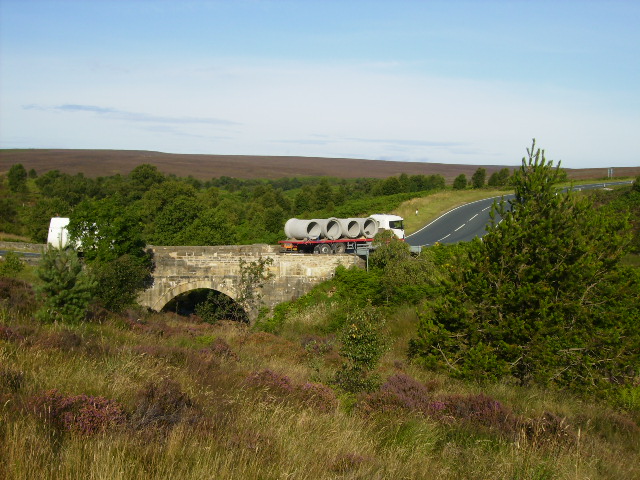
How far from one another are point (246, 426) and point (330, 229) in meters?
20.0

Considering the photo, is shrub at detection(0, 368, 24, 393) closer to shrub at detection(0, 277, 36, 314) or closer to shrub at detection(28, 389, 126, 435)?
shrub at detection(28, 389, 126, 435)

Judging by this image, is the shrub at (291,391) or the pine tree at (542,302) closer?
the shrub at (291,391)

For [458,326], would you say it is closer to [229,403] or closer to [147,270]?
[229,403]

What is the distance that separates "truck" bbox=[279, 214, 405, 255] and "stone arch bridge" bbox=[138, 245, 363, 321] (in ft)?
3.25

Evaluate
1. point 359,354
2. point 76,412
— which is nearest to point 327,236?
point 359,354

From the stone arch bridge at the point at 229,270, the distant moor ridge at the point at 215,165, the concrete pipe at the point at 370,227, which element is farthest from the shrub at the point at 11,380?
the distant moor ridge at the point at 215,165

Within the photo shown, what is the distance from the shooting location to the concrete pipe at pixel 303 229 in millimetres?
24328

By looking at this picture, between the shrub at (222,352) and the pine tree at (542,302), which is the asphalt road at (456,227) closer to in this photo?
the pine tree at (542,302)

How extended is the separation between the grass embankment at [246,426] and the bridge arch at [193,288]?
49.3 feet

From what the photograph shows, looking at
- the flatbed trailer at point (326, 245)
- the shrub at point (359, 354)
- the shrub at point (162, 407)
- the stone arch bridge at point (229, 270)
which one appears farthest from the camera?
the flatbed trailer at point (326, 245)

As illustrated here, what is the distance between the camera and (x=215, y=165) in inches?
5645

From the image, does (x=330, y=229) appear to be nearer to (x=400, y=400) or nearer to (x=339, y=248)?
(x=339, y=248)

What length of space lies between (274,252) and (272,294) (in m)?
1.79

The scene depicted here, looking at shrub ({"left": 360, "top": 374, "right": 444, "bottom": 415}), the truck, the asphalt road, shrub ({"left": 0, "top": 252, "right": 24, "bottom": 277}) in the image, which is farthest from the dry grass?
the asphalt road
